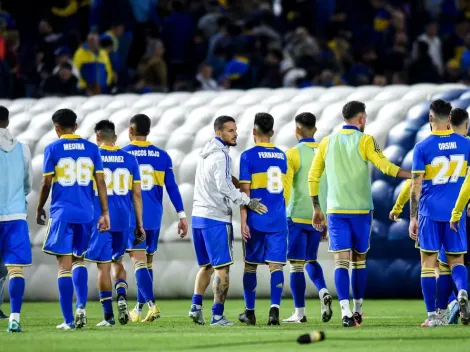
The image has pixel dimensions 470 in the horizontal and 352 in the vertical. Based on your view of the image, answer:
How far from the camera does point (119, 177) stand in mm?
13883

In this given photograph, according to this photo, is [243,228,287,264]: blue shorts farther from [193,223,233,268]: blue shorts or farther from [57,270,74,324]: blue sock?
[57,270,74,324]: blue sock

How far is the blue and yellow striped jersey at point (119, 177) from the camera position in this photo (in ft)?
45.4

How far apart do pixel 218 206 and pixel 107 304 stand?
59.7 inches

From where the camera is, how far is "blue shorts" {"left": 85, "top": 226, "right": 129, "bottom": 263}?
13.6 m

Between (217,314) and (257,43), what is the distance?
10.6m

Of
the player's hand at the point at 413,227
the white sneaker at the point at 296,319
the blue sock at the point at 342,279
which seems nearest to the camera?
the player's hand at the point at 413,227

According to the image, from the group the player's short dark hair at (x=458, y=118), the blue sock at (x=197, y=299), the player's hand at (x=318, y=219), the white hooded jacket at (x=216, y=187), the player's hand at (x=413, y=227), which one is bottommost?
the blue sock at (x=197, y=299)

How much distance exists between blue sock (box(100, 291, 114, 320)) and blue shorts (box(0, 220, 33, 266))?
1.17 m

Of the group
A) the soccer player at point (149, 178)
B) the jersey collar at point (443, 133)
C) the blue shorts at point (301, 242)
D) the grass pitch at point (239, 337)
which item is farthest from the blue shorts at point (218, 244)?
the jersey collar at point (443, 133)

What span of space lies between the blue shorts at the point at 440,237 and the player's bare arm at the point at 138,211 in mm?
2870

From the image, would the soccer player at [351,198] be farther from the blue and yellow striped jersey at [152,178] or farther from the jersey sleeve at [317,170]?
the blue and yellow striped jersey at [152,178]

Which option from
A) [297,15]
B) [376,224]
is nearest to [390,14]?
[297,15]

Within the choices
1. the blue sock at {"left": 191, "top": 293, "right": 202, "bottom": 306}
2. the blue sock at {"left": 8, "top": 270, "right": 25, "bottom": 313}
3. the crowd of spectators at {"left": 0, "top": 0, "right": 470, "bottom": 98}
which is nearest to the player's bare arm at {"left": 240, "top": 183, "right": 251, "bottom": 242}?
the blue sock at {"left": 191, "top": 293, "right": 202, "bottom": 306}

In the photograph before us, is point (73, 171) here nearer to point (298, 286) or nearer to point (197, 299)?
point (197, 299)
